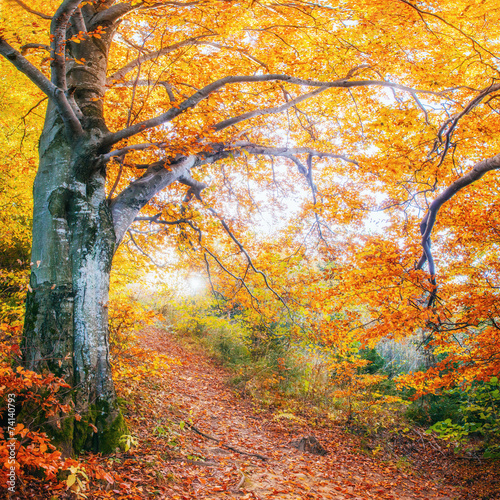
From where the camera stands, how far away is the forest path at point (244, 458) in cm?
364

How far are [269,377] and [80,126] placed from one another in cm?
739

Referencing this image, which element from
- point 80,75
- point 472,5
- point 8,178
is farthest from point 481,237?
point 8,178

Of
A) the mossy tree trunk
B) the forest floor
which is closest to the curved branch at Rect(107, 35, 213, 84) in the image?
the mossy tree trunk

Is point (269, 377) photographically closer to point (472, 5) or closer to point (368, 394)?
point (368, 394)

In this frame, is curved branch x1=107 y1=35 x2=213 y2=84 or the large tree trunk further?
curved branch x1=107 y1=35 x2=213 y2=84

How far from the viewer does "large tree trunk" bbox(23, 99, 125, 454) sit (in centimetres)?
297

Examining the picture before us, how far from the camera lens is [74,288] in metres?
3.19

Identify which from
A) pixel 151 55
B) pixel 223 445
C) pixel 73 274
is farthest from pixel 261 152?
pixel 223 445

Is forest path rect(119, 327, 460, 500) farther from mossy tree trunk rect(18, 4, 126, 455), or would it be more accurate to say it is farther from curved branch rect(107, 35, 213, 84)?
curved branch rect(107, 35, 213, 84)

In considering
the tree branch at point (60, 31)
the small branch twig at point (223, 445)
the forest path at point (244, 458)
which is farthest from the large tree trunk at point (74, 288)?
the small branch twig at point (223, 445)

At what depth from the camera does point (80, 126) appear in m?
3.57

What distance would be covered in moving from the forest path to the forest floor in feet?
0.05

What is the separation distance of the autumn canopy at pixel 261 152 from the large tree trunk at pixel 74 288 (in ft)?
0.05

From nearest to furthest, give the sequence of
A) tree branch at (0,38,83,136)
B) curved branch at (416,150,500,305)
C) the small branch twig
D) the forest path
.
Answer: tree branch at (0,38,83,136) → curved branch at (416,150,500,305) → the forest path → the small branch twig
